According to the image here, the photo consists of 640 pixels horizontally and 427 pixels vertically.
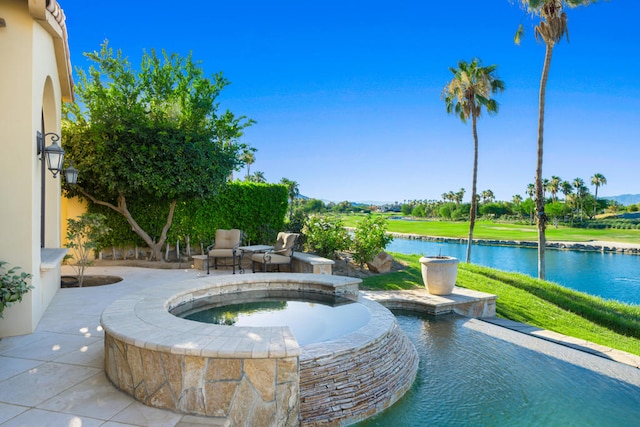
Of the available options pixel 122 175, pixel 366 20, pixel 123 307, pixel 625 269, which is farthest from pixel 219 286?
pixel 625 269

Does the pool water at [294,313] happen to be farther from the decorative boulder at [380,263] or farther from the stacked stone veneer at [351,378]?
the decorative boulder at [380,263]

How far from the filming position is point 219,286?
5.62 metres

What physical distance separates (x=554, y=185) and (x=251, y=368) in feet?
222

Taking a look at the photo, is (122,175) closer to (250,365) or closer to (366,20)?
(250,365)

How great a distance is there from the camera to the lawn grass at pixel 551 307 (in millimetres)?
6910

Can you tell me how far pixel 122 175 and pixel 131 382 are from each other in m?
7.30

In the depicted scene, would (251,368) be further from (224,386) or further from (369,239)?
(369,239)

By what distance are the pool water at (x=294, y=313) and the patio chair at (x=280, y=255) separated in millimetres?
2426

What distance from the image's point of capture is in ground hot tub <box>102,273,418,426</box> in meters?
2.69

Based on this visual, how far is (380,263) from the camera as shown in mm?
9773

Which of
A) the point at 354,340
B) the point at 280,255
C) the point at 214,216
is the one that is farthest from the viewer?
the point at 214,216

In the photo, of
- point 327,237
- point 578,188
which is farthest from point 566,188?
point 327,237

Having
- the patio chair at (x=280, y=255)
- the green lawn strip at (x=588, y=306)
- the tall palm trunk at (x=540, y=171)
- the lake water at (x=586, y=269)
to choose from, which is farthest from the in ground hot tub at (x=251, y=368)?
the tall palm trunk at (x=540, y=171)

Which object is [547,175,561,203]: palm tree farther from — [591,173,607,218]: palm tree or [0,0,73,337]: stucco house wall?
[0,0,73,337]: stucco house wall
